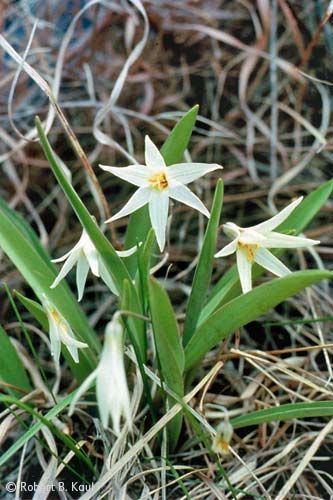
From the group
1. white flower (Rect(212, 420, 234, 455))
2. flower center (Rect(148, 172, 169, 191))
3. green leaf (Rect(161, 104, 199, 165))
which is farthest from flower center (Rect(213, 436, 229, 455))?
green leaf (Rect(161, 104, 199, 165))

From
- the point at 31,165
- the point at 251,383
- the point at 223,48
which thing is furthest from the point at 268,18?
the point at 251,383

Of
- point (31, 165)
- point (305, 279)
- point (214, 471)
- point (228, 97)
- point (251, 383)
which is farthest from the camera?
point (228, 97)

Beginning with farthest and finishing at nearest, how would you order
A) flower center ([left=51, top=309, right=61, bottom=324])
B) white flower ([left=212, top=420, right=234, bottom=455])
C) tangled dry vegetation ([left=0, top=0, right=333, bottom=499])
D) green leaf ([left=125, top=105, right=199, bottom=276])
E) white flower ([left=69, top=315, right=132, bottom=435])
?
tangled dry vegetation ([left=0, top=0, right=333, bottom=499]), green leaf ([left=125, top=105, right=199, bottom=276]), flower center ([left=51, top=309, right=61, bottom=324]), white flower ([left=212, top=420, right=234, bottom=455]), white flower ([left=69, top=315, right=132, bottom=435])

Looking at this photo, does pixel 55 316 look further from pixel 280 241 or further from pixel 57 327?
pixel 280 241

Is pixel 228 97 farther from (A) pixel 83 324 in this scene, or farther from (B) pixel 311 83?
(A) pixel 83 324

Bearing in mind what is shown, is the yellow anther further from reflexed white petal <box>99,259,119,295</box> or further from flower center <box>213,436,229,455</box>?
reflexed white petal <box>99,259,119,295</box>

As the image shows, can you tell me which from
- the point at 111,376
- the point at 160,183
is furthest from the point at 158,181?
the point at 111,376
